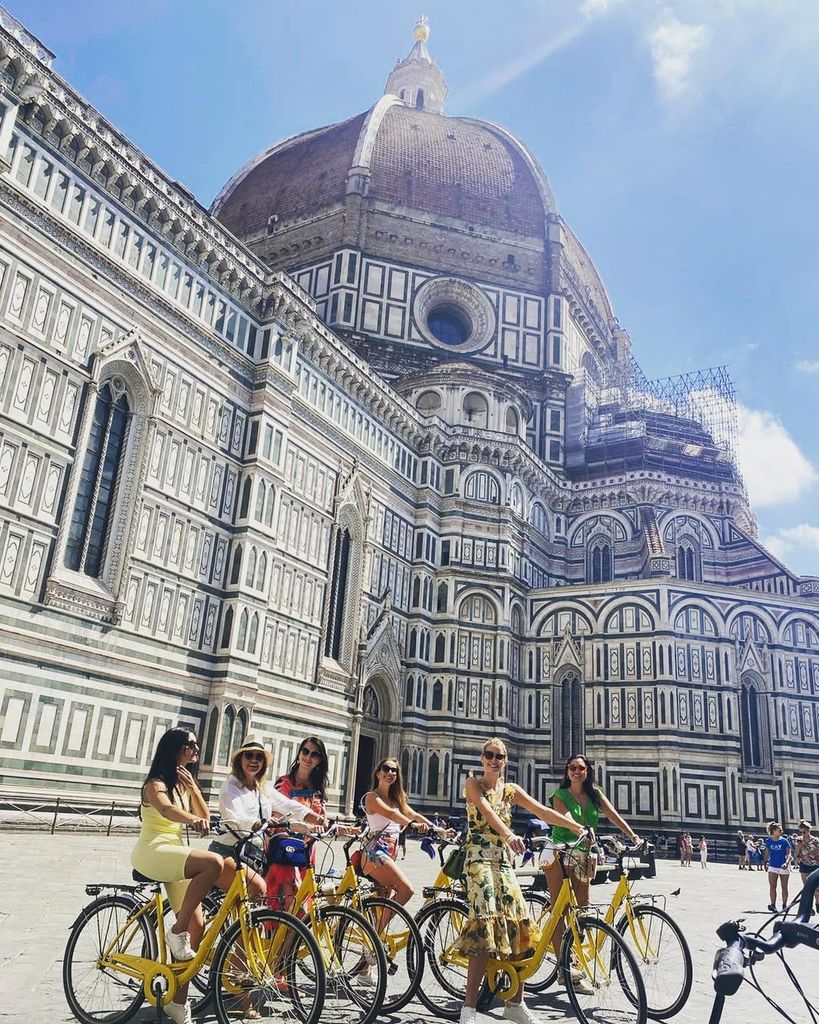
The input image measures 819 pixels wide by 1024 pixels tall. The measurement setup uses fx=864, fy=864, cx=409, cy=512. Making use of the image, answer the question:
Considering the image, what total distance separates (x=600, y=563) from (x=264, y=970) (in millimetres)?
35567

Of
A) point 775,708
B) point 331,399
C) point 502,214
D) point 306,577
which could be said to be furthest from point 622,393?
point 306,577

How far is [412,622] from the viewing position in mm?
31859

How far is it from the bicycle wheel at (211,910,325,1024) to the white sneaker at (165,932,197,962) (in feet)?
0.58

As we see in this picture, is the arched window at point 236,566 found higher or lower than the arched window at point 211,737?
higher

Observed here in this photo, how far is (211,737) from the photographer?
21516 millimetres

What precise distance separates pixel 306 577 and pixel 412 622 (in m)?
7.08

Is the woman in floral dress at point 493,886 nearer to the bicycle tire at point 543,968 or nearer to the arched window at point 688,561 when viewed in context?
the bicycle tire at point 543,968

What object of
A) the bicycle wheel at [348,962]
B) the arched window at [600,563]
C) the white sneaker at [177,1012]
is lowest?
the white sneaker at [177,1012]

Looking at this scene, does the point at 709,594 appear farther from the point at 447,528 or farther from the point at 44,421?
the point at 44,421

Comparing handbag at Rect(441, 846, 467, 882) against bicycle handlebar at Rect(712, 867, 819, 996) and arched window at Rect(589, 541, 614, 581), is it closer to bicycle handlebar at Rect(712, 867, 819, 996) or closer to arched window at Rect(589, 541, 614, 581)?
bicycle handlebar at Rect(712, 867, 819, 996)

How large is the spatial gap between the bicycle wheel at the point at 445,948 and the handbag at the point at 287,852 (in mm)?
981

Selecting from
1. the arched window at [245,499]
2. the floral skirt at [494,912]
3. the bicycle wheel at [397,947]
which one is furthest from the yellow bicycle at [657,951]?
the arched window at [245,499]

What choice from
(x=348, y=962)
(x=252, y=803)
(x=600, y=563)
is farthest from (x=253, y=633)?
(x=600, y=563)

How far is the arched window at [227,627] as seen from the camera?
22.3 meters
